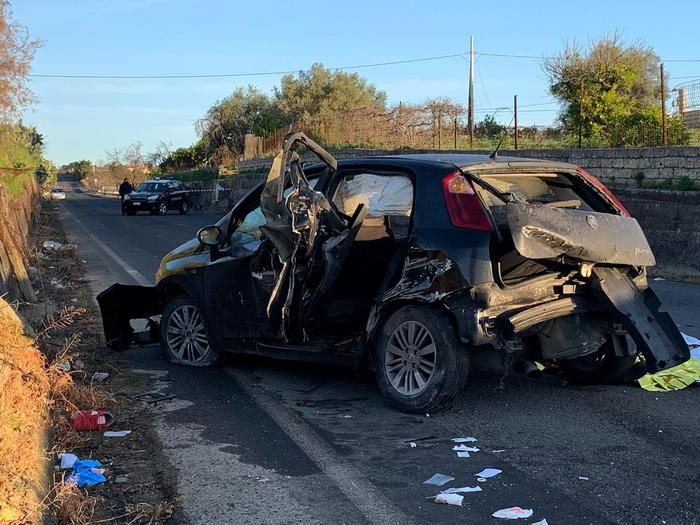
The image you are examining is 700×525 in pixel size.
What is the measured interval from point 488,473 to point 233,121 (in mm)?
59846

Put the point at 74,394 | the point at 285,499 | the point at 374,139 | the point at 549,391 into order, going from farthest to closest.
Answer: the point at 374,139 → the point at 549,391 → the point at 74,394 → the point at 285,499

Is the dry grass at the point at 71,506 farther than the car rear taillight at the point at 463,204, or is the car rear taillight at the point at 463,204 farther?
the car rear taillight at the point at 463,204

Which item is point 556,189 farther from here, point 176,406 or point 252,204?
point 176,406

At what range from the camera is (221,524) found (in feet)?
12.3

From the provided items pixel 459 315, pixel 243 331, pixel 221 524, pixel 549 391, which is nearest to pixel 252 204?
pixel 243 331

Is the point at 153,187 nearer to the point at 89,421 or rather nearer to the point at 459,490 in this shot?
the point at 89,421

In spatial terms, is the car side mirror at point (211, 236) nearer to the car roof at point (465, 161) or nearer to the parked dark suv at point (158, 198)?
the car roof at point (465, 161)

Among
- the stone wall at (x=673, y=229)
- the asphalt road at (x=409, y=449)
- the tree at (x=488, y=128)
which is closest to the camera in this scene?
the asphalt road at (x=409, y=449)

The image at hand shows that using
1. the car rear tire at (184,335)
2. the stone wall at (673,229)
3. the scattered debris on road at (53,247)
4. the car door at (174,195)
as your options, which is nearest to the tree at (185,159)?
the car door at (174,195)

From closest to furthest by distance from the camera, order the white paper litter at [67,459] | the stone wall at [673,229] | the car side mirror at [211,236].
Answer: the white paper litter at [67,459] → the car side mirror at [211,236] → the stone wall at [673,229]

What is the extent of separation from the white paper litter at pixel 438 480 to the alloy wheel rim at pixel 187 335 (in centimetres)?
301

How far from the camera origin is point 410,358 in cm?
529

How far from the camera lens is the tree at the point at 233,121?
5947 cm

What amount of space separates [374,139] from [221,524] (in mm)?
29041
